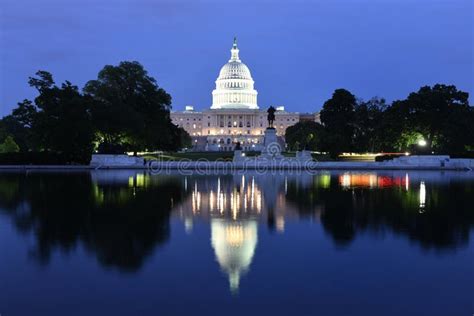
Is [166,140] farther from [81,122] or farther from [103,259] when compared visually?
[103,259]

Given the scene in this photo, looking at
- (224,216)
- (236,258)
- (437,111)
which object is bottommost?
(236,258)

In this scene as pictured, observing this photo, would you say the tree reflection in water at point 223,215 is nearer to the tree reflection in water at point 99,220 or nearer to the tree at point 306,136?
the tree reflection in water at point 99,220

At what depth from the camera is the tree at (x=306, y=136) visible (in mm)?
82062

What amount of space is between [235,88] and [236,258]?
5950 inches

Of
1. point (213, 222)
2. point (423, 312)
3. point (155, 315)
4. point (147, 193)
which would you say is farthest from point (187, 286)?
point (147, 193)

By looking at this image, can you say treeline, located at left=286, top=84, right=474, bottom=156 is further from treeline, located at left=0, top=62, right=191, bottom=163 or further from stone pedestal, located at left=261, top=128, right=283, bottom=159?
Answer: treeline, located at left=0, top=62, right=191, bottom=163

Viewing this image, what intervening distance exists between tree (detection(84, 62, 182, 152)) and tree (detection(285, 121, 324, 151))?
24664mm

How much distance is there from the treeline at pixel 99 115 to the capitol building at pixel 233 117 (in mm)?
83928

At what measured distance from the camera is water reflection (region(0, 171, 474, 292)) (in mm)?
11562

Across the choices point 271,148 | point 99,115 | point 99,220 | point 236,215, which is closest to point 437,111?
point 271,148

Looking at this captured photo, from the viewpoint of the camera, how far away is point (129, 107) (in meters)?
56.6

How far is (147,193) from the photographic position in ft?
76.2

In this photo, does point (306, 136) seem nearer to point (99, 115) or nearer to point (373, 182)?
point (99, 115)

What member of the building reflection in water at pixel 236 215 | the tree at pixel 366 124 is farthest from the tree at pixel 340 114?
the building reflection in water at pixel 236 215
